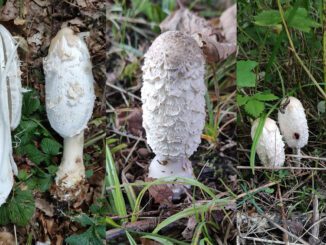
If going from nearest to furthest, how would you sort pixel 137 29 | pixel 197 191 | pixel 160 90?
pixel 160 90 → pixel 197 191 → pixel 137 29

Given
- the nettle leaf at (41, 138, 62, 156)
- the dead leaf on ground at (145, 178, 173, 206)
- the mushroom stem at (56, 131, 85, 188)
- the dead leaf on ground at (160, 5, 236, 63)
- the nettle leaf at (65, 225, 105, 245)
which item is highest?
the dead leaf on ground at (160, 5, 236, 63)

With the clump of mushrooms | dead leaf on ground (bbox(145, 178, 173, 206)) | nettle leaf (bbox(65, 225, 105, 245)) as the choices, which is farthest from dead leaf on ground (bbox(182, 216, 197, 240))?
the clump of mushrooms

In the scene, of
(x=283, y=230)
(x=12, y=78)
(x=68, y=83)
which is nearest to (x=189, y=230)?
(x=283, y=230)

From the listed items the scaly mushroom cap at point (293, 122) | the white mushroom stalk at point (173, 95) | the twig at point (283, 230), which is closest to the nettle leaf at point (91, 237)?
the white mushroom stalk at point (173, 95)

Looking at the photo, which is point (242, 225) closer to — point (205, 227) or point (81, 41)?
point (205, 227)

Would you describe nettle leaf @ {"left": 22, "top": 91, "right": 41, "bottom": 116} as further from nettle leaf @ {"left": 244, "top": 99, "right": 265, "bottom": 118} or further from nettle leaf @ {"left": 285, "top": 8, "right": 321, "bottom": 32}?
nettle leaf @ {"left": 285, "top": 8, "right": 321, "bottom": 32}

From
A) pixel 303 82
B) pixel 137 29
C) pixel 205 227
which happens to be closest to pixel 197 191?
pixel 205 227
